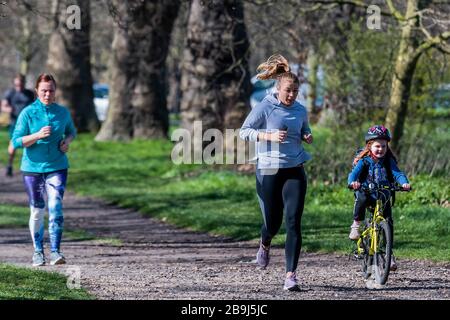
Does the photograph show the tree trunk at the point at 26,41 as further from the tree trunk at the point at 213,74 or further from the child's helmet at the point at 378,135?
the child's helmet at the point at 378,135

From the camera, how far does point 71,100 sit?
33.8 meters

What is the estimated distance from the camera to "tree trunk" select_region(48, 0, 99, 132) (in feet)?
Result: 109

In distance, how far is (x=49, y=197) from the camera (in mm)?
11516

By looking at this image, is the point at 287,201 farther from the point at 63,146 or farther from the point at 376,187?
the point at 63,146

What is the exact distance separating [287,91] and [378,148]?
97 cm

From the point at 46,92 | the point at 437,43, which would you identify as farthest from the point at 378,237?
the point at 437,43

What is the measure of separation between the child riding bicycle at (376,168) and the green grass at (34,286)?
2573 mm

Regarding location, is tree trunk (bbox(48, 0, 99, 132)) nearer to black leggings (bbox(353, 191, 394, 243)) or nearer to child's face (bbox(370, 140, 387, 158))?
black leggings (bbox(353, 191, 394, 243))

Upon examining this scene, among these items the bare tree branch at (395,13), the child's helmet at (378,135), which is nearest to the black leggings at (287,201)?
the child's helmet at (378,135)

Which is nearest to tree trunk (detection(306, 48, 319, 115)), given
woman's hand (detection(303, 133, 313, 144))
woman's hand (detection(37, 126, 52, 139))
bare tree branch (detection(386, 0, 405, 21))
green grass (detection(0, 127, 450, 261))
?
green grass (detection(0, 127, 450, 261))

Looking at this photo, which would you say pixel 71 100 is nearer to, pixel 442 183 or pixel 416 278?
pixel 442 183

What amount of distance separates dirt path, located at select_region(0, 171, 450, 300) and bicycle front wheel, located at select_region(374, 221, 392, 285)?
119 millimetres

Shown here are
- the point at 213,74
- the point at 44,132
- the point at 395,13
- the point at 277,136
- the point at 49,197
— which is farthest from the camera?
the point at 213,74
